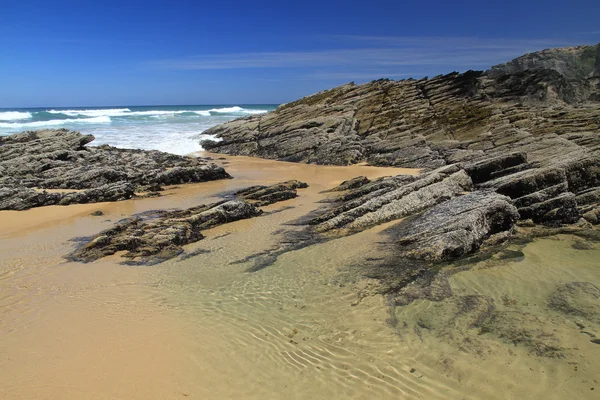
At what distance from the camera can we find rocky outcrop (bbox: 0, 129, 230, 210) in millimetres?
18828

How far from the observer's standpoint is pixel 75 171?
78.9 feet

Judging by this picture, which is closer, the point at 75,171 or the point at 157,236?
the point at 157,236

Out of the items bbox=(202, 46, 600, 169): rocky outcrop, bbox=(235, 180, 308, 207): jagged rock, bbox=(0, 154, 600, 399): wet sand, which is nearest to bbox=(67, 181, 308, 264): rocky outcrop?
bbox=(0, 154, 600, 399): wet sand

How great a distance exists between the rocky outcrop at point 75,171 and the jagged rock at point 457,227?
1471cm

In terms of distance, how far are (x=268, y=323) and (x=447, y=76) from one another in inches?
1459

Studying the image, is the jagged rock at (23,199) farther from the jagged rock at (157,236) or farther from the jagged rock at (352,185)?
the jagged rock at (352,185)

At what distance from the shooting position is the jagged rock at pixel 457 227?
940 cm

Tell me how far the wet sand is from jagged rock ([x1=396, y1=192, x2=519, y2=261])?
0.76 m

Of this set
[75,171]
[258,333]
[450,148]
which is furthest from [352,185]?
[75,171]

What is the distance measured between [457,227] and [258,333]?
18.6ft

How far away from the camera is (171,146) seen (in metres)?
40.6

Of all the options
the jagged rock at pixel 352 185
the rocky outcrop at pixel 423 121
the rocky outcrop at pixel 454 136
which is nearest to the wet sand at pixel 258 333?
the rocky outcrop at pixel 454 136

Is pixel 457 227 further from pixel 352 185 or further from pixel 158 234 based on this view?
pixel 352 185

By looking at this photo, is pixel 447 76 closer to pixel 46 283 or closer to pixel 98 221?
pixel 98 221
